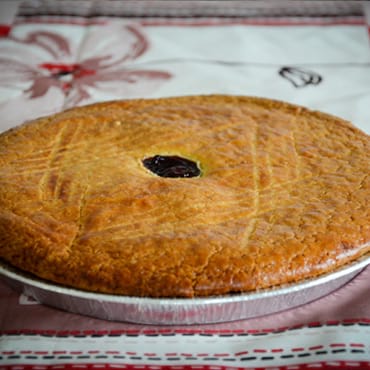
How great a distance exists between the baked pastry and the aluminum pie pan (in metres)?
0.01

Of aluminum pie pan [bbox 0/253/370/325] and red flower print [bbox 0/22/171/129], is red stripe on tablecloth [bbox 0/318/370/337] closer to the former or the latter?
aluminum pie pan [bbox 0/253/370/325]

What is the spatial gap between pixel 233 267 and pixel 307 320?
16 centimetres

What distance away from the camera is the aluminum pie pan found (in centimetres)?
83

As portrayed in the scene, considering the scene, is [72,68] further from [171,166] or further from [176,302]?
[176,302]

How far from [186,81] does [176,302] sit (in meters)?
0.98

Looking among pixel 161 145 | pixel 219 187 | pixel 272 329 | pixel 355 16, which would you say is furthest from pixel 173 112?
pixel 355 16

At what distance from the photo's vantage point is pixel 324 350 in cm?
88

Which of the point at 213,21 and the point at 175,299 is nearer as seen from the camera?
the point at 175,299

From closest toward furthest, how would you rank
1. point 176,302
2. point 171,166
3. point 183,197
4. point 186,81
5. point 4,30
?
1. point 176,302
2. point 183,197
3. point 171,166
4. point 186,81
5. point 4,30

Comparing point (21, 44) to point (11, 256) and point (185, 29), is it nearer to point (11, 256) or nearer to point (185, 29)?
point (185, 29)

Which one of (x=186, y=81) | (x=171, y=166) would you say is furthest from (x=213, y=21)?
(x=171, y=166)

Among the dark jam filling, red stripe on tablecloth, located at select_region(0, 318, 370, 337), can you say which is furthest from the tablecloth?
the dark jam filling

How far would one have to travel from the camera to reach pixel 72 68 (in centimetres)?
175

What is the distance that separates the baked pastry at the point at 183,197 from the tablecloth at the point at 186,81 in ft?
0.33
